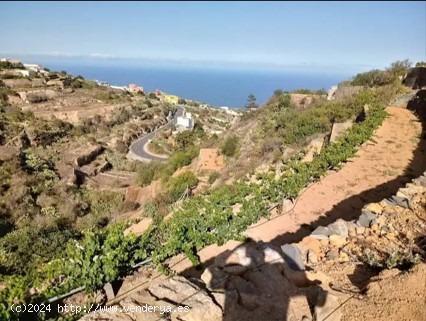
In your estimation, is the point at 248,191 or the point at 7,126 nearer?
the point at 248,191

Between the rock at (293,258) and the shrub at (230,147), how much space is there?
16683 mm

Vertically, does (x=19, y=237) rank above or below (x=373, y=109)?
below

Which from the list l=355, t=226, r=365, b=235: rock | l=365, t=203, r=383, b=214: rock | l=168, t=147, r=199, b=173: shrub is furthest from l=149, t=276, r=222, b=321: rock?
l=168, t=147, r=199, b=173: shrub

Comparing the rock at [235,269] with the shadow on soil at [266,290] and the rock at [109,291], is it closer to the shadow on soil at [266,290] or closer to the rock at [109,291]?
the shadow on soil at [266,290]

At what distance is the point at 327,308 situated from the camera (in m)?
5.03

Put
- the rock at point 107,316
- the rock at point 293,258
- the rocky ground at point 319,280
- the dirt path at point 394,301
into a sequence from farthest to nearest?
the rock at point 293,258, the rocky ground at point 319,280, the dirt path at point 394,301, the rock at point 107,316

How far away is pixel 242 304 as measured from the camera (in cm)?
508

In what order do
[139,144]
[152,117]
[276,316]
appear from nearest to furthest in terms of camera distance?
[276,316], [139,144], [152,117]

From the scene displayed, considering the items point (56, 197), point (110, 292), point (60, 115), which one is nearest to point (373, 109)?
point (110, 292)

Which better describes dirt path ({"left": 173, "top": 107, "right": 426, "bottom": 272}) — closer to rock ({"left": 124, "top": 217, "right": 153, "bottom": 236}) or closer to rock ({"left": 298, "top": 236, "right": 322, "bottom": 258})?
rock ({"left": 298, "top": 236, "right": 322, "bottom": 258})

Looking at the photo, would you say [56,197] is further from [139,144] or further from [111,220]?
[139,144]

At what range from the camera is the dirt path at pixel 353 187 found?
395 inches

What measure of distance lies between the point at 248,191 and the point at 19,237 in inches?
355

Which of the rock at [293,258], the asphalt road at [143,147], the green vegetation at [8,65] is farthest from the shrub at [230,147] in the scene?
the green vegetation at [8,65]
